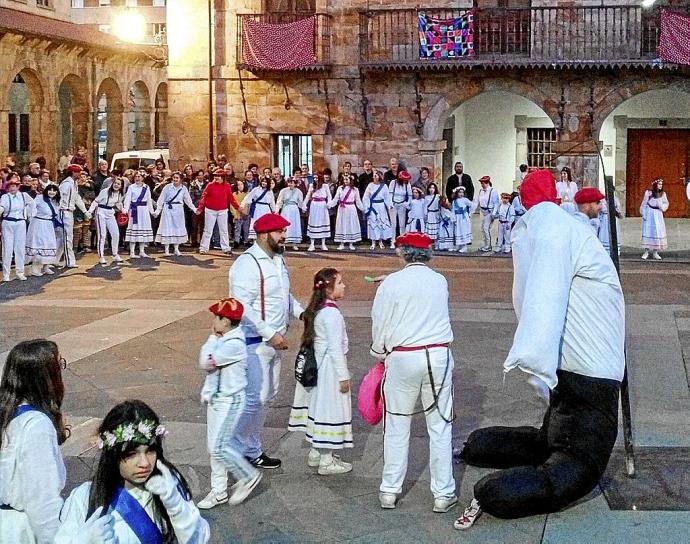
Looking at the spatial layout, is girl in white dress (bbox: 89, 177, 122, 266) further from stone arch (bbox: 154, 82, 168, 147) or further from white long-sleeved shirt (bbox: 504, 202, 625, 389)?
stone arch (bbox: 154, 82, 168, 147)

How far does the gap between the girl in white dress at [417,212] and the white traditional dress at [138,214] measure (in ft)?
16.6

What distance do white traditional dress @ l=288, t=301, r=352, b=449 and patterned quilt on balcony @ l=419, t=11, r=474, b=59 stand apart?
17345 mm

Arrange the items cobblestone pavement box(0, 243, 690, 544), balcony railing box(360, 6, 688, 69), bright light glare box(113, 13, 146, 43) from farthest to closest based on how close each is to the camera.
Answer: bright light glare box(113, 13, 146, 43) → balcony railing box(360, 6, 688, 69) → cobblestone pavement box(0, 243, 690, 544)

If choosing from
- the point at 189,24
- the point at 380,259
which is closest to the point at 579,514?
the point at 380,259

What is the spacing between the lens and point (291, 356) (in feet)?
39.8

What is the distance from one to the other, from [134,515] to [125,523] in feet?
0.16

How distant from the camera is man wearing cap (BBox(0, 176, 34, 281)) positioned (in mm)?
18562

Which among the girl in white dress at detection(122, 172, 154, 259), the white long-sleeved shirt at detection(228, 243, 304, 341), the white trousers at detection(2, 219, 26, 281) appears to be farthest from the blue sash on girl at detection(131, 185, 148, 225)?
the white long-sleeved shirt at detection(228, 243, 304, 341)

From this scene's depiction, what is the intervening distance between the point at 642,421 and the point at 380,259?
482 inches

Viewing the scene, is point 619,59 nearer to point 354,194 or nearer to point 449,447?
point 354,194

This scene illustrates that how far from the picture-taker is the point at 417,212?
22.6 meters

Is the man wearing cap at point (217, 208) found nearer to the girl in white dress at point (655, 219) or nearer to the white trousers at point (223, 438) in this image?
the girl in white dress at point (655, 219)

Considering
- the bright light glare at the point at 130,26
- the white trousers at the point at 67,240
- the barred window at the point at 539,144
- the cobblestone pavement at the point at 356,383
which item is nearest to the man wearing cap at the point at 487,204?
the cobblestone pavement at the point at 356,383

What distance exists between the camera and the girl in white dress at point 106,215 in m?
20.4
